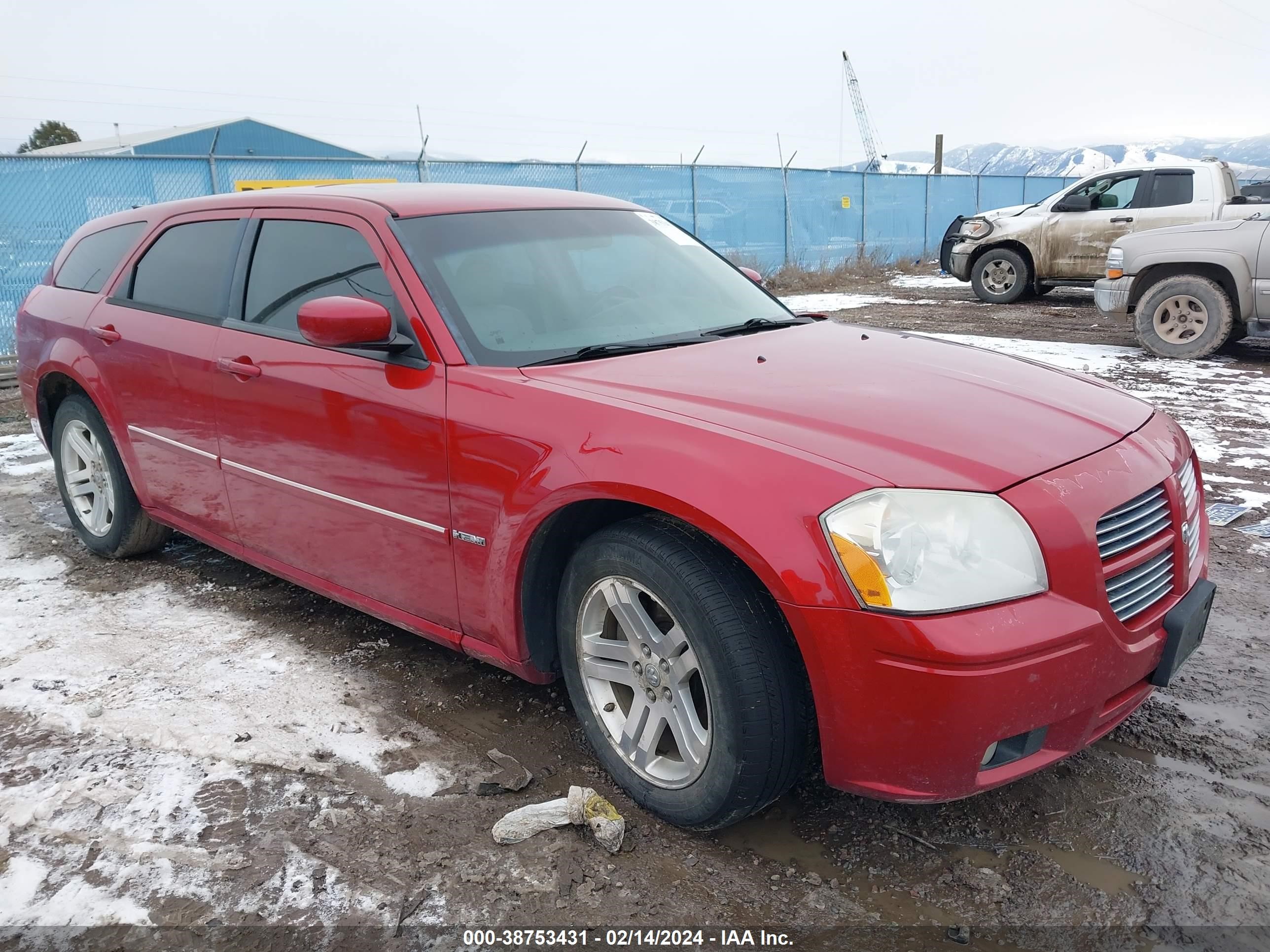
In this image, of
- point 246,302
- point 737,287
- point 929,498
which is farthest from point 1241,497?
point 246,302

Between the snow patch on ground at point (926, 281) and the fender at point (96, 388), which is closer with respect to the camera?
the fender at point (96, 388)

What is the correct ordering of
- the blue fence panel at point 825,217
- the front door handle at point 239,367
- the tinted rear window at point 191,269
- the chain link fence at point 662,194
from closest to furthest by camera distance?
1. the front door handle at point 239,367
2. the tinted rear window at point 191,269
3. the chain link fence at point 662,194
4. the blue fence panel at point 825,217

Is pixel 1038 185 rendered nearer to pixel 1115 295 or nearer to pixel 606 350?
pixel 1115 295

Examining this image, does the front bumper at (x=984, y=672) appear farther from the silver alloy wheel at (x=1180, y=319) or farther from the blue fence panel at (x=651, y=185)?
the blue fence panel at (x=651, y=185)

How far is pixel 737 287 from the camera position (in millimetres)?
3660

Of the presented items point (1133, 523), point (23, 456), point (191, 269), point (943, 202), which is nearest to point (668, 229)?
point (191, 269)

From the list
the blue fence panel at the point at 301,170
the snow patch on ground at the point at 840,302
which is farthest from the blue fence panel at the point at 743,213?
the blue fence panel at the point at 301,170

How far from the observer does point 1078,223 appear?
12.9 m

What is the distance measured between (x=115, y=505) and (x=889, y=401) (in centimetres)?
364

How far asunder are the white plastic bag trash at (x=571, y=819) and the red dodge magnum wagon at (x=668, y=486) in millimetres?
115

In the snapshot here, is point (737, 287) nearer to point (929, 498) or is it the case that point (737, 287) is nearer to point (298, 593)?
point (929, 498)

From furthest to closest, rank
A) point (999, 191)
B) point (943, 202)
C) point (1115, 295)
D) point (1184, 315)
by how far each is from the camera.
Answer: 1. point (999, 191)
2. point (943, 202)
3. point (1115, 295)
4. point (1184, 315)

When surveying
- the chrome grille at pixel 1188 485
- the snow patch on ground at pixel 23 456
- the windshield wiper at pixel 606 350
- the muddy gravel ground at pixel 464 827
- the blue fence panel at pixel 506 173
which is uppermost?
the blue fence panel at pixel 506 173

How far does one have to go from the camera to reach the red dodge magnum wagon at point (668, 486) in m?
2.02
